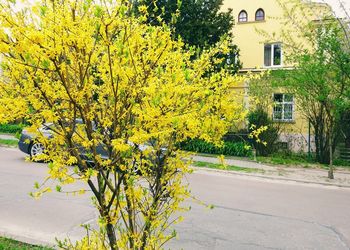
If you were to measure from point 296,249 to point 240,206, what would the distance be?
2203 millimetres

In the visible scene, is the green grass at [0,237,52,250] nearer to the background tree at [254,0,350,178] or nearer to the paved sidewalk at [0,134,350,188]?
the paved sidewalk at [0,134,350,188]

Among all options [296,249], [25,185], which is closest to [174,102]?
[296,249]

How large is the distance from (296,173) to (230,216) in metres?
6.07

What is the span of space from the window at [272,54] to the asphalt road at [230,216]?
15.4m

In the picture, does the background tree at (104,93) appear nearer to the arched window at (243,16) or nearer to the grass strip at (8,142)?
the grass strip at (8,142)

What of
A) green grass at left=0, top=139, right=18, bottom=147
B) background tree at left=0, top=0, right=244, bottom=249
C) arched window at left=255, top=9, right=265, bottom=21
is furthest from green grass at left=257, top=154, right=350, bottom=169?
arched window at left=255, top=9, right=265, bottom=21

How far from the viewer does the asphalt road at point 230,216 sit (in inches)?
203

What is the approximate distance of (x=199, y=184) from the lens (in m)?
9.08

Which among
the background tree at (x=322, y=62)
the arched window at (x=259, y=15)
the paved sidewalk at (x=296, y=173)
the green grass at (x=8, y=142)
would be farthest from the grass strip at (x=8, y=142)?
the arched window at (x=259, y=15)

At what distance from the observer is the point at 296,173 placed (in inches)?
454

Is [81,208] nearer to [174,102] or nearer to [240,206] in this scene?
[240,206]

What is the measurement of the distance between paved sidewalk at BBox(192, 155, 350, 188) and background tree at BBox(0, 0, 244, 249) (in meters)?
7.88

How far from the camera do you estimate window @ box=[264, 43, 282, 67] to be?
23016mm

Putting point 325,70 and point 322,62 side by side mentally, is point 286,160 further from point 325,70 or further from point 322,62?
point 322,62
